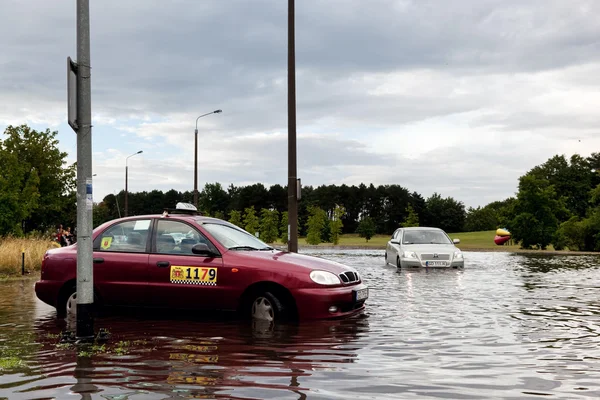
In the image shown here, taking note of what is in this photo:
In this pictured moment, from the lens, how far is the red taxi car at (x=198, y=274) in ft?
31.4

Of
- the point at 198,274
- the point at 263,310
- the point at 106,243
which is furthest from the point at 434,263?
the point at 106,243

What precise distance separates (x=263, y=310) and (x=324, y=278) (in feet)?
3.13

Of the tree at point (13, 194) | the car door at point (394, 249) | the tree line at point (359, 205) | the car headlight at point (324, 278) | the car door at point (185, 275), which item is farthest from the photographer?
the tree line at point (359, 205)

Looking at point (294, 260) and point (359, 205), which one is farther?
point (359, 205)

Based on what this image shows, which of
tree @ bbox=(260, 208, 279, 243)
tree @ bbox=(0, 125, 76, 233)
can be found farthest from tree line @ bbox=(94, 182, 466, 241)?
tree @ bbox=(0, 125, 76, 233)

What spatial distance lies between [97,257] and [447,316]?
530 centimetres

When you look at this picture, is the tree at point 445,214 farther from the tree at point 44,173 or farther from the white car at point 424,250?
the white car at point 424,250

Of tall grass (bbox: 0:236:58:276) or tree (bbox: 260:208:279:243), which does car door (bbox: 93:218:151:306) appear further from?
tree (bbox: 260:208:279:243)

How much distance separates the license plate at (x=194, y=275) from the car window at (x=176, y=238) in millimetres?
292

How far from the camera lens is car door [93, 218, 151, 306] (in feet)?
33.4

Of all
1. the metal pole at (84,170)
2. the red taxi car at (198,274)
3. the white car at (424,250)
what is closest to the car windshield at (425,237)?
the white car at (424,250)

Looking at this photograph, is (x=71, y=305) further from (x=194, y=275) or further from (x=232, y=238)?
(x=232, y=238)

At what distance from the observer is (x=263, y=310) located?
970 centimetres

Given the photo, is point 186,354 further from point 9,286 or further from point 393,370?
point 9,286
